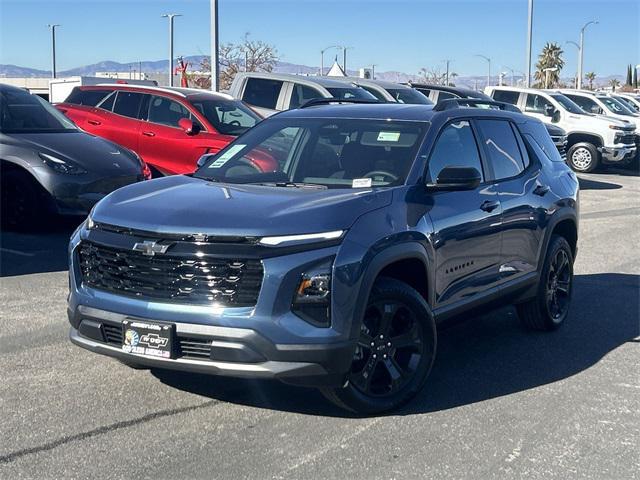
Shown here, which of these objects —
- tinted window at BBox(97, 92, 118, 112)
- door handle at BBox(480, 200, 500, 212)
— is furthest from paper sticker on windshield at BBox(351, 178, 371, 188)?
tinted window at BBox(97, 92, 118, 112)

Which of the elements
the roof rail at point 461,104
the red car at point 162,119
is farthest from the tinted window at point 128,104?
the roof rail at point 461,104

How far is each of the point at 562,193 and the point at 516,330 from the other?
118 centimetres

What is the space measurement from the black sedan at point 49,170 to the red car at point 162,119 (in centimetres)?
186

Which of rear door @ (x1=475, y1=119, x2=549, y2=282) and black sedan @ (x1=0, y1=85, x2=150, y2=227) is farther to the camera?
black sedan @ (x1=0, y1=85, x2=150, y2=227)

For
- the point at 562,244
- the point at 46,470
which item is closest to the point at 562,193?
the point at 562,244

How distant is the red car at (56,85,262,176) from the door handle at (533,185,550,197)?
621cm

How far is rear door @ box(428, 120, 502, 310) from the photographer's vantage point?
5.42 meters

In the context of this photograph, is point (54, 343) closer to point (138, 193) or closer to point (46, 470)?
point (138, 193)

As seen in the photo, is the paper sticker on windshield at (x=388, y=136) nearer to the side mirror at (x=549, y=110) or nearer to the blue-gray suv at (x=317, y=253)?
the blue-gray suv at (x=317, y=253)

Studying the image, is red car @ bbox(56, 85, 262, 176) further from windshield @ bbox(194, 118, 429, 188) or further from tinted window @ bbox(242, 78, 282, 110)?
windshield @ bbox(194, 118, 429, 188)

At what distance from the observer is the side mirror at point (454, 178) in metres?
5.37

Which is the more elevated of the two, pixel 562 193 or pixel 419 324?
pixel 562 193

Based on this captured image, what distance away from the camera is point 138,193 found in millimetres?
5199

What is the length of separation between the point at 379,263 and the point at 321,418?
931mm
